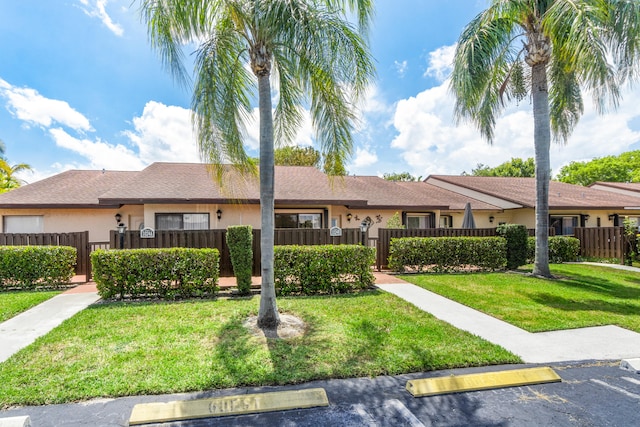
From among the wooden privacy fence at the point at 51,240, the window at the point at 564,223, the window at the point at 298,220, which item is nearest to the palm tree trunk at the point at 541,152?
the window at the point at 298,220

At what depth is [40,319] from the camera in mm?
6156

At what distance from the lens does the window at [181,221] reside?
39.8ft

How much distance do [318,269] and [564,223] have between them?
18022 millimetres

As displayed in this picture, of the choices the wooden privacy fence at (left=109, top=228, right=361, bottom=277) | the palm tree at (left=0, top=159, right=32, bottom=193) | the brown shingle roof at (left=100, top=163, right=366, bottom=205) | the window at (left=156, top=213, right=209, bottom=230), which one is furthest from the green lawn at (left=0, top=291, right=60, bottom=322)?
the palm tree at (left=0, top=159, right=32, bottom=193)

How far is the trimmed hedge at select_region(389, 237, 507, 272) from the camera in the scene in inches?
433

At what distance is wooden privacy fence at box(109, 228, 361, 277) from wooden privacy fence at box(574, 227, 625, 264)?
11.8m

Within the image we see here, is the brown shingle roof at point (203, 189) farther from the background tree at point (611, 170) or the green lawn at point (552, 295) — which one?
the background tree at point (611, 170)

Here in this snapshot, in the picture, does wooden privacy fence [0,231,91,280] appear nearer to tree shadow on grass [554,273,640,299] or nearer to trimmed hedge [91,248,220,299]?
trimmed hedge [91,248,220,299]

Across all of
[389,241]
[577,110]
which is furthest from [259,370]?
[577,110]

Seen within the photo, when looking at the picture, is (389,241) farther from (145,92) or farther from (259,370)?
(145,92)

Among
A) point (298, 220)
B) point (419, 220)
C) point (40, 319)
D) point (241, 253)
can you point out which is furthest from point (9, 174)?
point (419, 220)

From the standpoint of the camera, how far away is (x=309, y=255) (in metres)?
8.14

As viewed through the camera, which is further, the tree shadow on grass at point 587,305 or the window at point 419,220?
the window at point 419,220

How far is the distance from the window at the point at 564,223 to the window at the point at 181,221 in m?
19.5
